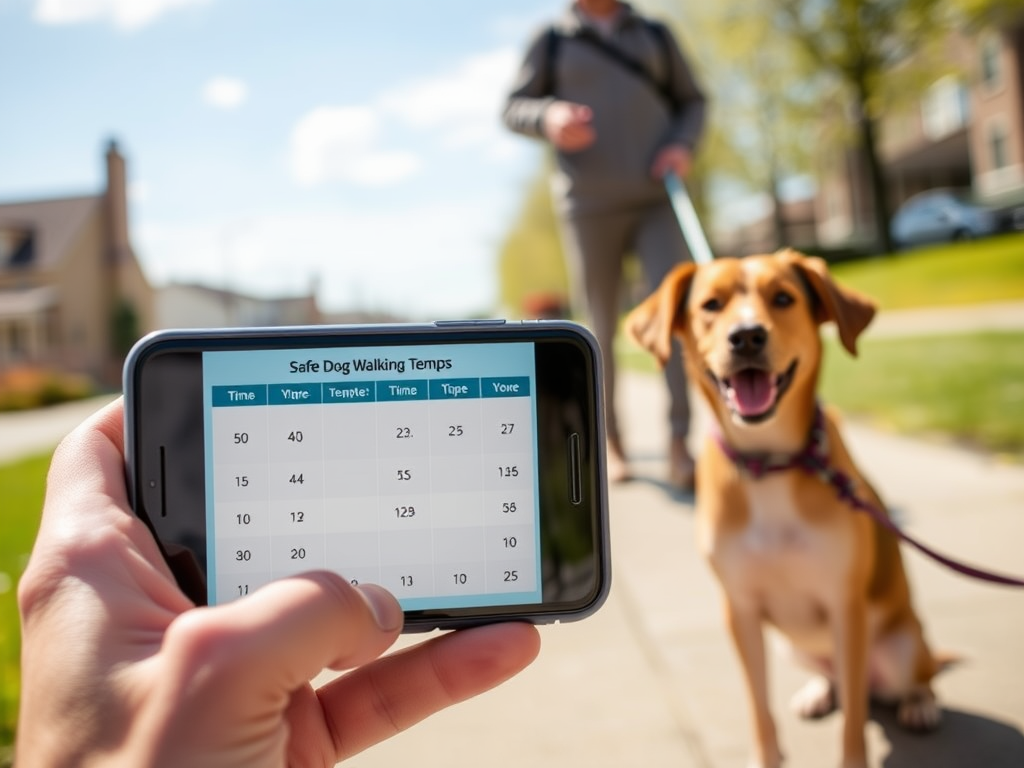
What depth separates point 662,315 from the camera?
2264mm

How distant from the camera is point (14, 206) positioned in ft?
134

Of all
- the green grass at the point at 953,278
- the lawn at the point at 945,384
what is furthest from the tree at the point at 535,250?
the lawn at the point at 945,384

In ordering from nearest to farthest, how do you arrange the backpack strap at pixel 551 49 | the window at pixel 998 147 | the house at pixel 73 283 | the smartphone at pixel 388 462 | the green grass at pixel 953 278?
the smartphone at pixel 388 462 → the backpack strap at pixel 551 49 → the green grass at pixel 953 278 → the window at pixel 998 147 → the house at pixel 73 283

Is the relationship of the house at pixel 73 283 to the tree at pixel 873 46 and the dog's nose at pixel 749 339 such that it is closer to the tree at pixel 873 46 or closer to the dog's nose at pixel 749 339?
the tree at pixel 873 46

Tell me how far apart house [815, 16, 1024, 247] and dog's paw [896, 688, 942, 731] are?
25.4 meters

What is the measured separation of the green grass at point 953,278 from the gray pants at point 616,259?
1275 centimetres

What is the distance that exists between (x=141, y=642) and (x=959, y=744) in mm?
1923

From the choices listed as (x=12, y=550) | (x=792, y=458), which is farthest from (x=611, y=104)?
(x=12, y=550)

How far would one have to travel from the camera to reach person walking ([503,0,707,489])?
404 centimetres

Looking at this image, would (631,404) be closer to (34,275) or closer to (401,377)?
(401,377)

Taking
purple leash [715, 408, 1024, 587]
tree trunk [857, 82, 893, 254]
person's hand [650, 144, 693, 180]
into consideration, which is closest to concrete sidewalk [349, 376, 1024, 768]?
purple leash [715, 408, 1024, 587]

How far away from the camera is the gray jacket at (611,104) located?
159 inches

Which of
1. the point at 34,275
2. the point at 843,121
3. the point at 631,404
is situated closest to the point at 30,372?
the point at 34,275

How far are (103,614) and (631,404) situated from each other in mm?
7709
